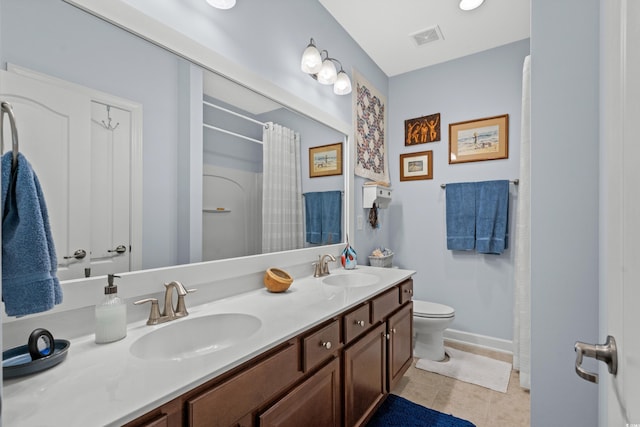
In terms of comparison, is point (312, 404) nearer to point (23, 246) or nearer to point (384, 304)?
point (384, 304)

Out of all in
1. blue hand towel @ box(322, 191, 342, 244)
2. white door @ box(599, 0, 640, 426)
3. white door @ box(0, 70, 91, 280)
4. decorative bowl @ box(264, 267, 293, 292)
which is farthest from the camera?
blue hand towel @ box(322, 191, 342, 244)

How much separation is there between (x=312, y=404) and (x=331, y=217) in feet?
4.34

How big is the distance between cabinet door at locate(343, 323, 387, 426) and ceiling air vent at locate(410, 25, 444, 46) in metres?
2.26

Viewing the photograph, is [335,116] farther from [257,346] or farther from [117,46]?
[257,346]

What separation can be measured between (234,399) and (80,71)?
113 centimetres

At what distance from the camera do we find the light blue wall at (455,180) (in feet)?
8.32

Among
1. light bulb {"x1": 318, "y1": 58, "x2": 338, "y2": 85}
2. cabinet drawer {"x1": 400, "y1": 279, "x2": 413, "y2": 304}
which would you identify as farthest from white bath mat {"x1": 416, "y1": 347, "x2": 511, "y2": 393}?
light bulb {"x1": 318, "y1": 58, "x2": 338, "y2": 85}

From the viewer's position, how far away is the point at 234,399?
2.62 ft

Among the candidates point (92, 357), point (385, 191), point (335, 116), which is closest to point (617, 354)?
point (92, 357)

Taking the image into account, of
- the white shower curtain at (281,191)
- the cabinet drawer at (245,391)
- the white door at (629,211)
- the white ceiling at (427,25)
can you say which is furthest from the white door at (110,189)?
the white ceiling at (427,25)

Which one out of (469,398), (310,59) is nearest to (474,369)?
(469,398)

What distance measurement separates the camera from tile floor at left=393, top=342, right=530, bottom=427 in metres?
1.72

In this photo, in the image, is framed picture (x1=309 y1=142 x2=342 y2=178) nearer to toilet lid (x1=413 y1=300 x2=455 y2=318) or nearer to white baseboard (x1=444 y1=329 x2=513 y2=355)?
toilet lid (x1=413 y1=300 x2=455 y2=318)

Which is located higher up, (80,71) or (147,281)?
(80,71)
